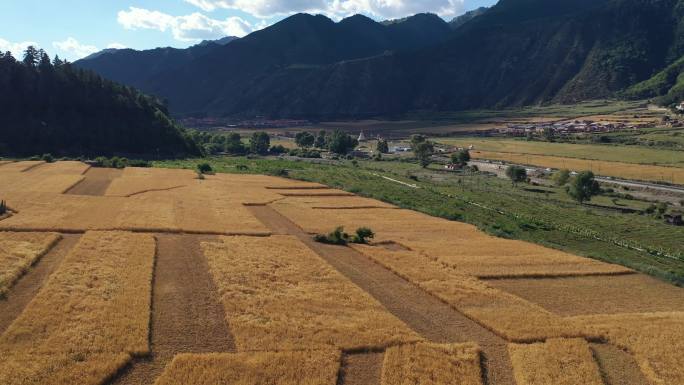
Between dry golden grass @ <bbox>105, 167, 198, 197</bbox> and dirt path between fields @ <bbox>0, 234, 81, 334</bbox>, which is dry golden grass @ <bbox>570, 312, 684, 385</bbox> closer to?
dirt path between fields @ <bbox>0, 234, 81, 334</bbox>

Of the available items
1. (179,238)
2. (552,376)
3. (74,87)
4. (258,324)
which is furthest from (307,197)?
(74,87)

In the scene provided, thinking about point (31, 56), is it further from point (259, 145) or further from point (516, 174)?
point (516, 174)

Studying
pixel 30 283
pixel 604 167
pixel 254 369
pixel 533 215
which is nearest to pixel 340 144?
pixel 604 167

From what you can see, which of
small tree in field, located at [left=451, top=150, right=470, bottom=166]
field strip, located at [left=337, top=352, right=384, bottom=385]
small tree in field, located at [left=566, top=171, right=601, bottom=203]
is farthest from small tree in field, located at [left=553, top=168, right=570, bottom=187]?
field strip, located at [left=337, top=352, right=384, bottom=385]

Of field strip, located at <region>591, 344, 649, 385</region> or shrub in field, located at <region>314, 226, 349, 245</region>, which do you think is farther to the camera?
shrub in field, located at <region>314, 226, 349, 245</region>

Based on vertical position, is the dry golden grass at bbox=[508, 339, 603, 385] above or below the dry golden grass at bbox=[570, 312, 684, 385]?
above

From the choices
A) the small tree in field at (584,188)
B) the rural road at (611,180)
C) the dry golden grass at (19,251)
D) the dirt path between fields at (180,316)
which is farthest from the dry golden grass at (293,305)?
the rural road at (611,180)

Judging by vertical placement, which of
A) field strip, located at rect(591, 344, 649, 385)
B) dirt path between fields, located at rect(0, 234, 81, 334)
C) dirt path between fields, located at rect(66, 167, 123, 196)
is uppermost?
dirt path between fields, located at rect(0, 234, 81, 334)

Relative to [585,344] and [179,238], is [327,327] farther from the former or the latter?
[179,238]
